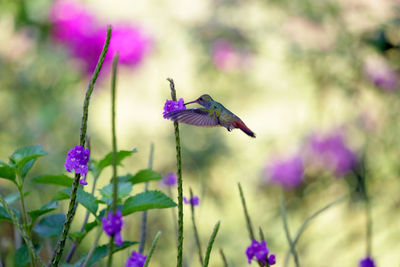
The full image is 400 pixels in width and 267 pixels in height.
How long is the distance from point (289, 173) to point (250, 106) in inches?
38.7

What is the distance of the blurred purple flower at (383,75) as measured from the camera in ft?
5.08

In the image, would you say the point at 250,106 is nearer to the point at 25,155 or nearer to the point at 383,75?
the point at 383,75

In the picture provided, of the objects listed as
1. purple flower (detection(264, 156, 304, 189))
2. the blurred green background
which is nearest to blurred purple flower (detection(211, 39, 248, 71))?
the blurred green background

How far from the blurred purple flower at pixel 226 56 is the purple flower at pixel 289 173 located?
58 cm

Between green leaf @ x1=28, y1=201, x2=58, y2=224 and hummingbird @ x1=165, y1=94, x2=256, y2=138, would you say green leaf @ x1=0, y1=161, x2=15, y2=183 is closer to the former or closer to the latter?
green leaf @ x1=28, y1=201, x2=58, y2=224

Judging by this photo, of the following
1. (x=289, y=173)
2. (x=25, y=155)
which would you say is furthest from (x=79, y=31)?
(x=25, y=155)

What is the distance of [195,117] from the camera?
54 cm

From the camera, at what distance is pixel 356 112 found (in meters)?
1.86

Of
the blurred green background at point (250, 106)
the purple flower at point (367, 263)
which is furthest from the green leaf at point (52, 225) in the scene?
the blurred green background at point (250, 106)

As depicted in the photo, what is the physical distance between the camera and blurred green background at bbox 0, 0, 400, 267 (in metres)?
1.64

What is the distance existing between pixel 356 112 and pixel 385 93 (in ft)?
0.77

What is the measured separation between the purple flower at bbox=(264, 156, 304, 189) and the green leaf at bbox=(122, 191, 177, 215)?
54.0 inches

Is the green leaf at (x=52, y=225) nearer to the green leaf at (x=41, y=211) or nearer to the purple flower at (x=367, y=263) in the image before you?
the green leaf at (x=41, y=211)

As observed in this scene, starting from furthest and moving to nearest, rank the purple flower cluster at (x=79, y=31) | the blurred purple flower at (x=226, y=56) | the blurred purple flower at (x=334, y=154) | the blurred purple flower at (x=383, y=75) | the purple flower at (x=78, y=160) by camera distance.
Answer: the blurred purple flower at (x=226, y=56), the purple flower cluster at (x=79, y=31), the blurred purple flower at (x=334, y=154), the blurred purple flower at (x=383, y=75), the purple flower at (x=78, y=160)
